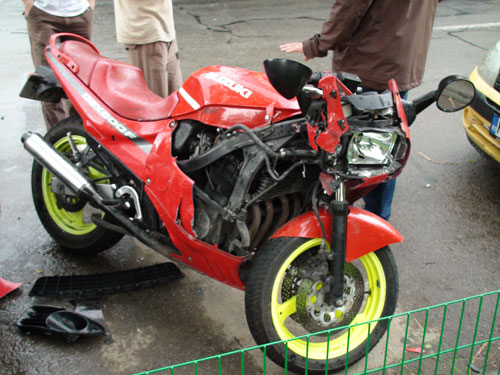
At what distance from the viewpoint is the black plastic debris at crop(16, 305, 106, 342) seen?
300 centimetres

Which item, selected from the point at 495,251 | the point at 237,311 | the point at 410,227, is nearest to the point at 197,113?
the point at 237,311

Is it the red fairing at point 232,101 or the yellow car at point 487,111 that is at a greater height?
the red fairing at point 232,101

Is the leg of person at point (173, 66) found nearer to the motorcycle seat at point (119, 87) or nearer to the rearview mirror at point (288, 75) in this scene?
the motorcycle seat at point (119, 87)

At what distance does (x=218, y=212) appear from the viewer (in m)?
2.76

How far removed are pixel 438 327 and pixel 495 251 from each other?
1.02m

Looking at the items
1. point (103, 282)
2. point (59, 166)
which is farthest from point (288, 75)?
point (103, 282)

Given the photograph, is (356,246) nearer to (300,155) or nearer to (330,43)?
(300,155)

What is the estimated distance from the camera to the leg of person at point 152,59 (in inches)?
181

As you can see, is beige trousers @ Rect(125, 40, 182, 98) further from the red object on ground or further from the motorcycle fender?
the motorcycle fender

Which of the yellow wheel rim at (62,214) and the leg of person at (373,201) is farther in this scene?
the leg of person at (373,201)

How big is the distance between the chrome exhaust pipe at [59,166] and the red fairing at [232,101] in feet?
2.27

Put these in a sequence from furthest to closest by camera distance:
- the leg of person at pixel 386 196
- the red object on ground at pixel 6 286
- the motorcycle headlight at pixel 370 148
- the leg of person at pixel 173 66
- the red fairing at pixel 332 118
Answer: the leg of person at pixel 173 66
the leg of person at pixel 386 196
the red object on ground at pixel 6 286
the motorcycle headlight at pixel 370 148
the red fairing at pixel 332 118

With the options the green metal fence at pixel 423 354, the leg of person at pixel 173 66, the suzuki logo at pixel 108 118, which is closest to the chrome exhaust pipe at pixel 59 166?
the suzuki logo at pixel 108 118

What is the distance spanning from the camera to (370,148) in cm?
248
